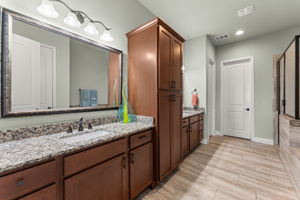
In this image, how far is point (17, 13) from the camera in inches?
43.5

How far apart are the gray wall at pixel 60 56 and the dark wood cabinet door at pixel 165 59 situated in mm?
1113

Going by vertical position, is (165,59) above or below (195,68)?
below

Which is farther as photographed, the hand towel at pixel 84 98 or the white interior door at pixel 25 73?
the hand towel at pixel 84 98

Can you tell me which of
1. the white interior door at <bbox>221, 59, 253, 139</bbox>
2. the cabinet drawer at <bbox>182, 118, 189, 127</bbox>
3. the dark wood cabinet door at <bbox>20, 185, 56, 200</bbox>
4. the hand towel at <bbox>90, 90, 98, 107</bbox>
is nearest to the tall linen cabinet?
the cabinet drawer at <bbox>182, 118, 189, 127</bbox>

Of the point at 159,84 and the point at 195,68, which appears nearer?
the point at 159,84

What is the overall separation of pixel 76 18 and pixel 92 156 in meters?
1.46

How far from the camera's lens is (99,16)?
170 cm

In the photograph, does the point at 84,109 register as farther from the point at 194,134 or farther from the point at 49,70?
the point at 194,134

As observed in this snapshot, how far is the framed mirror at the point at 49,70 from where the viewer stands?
3.55 feet

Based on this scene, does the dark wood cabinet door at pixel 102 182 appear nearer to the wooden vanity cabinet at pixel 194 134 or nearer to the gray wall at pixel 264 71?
the wooden vanity cabinet at pixel 194 134

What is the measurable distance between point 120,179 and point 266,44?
4.56 metres

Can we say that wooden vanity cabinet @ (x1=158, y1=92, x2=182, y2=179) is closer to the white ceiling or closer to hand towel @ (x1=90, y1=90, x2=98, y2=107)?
hand towel @ (x1=90, y1=90, x2=98, y2=107)

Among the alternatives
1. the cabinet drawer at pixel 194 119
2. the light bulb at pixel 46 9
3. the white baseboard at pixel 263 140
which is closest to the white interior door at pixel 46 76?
the light bulb at pixel 46 9

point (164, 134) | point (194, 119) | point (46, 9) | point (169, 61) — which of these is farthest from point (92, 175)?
point (194, 119)
